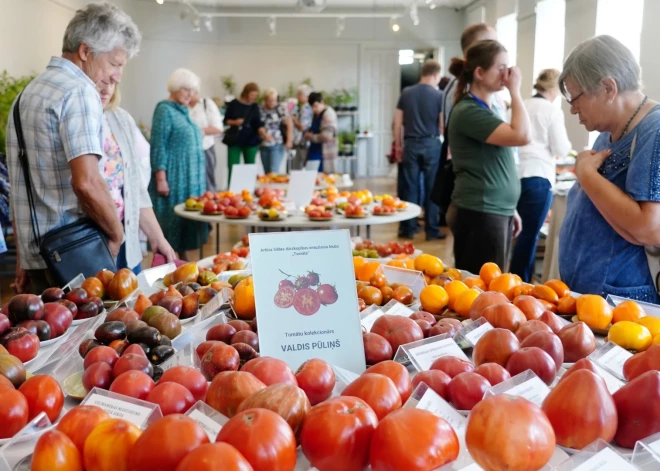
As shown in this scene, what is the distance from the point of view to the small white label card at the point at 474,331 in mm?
1337

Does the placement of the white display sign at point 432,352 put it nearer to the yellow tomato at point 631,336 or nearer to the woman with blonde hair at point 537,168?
the yellow tomato at point 631,336

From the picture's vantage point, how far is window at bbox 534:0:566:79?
868 centimetres

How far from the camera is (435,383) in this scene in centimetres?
106

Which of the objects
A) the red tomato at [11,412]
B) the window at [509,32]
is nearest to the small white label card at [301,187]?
the red tomato at [11,412]

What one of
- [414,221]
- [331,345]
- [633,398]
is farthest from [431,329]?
[414,221]

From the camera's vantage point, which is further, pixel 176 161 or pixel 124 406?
pixel 176 161

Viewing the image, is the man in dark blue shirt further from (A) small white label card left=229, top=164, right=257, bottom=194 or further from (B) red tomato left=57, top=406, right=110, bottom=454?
(B) red tomato left=57, top=406, right=110, bottom=454

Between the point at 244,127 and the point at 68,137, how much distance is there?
5978 mm

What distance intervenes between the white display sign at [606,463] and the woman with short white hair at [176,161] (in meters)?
4.55

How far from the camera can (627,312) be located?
1503 millimetres

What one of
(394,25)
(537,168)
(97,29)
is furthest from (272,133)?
(97,29)

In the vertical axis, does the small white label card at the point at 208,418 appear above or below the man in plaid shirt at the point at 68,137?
below

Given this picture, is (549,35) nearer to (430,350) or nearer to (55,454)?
(430,350)

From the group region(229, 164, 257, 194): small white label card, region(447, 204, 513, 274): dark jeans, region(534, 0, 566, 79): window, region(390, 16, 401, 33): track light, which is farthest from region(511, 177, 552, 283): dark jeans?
region(390, 16, 401, 33): track light
